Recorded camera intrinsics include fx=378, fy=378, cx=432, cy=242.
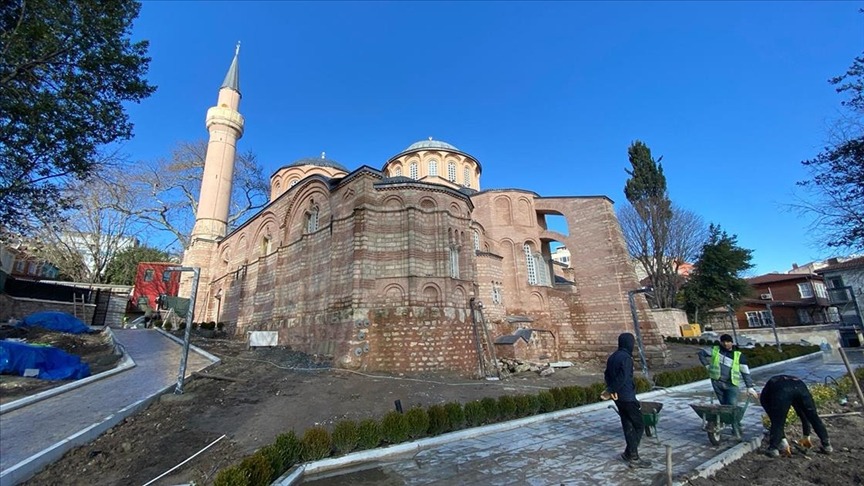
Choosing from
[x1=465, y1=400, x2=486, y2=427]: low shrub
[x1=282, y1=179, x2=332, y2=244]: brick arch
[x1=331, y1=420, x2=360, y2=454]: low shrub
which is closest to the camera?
[x1=331, y1=420, x2=360, y2=454]: low shrub

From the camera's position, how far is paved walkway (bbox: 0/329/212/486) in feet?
15.5

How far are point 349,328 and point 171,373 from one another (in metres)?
4.92

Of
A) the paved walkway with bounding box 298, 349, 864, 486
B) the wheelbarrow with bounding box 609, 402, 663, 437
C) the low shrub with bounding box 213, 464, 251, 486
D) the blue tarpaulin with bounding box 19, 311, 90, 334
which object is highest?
the blue tarpaulin with bounding box 19, 311, 90, 334

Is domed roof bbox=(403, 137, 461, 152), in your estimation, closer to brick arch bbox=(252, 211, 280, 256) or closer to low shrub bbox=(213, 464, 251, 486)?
brick arch bbox=(252, 211, 280, 256)

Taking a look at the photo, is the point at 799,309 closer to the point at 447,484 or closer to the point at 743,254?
the point at 743,254

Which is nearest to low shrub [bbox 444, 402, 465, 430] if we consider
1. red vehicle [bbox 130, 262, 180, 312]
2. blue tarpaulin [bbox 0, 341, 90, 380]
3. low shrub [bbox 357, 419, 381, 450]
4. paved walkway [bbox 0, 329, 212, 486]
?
low shrub [bbox 357, 419, 381, 450]

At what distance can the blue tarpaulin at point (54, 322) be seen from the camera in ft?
48.5

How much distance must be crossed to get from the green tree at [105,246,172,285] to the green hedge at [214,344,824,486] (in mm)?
34331

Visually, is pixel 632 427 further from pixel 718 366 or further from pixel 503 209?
pixel 503 209

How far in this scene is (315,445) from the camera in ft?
16.6

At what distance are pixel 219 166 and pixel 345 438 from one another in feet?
81.3

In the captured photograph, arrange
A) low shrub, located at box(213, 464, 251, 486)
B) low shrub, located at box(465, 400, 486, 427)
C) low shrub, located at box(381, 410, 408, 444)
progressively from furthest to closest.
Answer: low shrub, located at box(465, 400, 486, 427) < low shrub, located at box(381, 410, 408, 444) < low shrub, located at box(213, 464, 251, 486)

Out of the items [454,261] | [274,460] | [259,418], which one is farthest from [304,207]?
[274,460]

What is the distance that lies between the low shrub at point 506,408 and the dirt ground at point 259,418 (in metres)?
2.24
